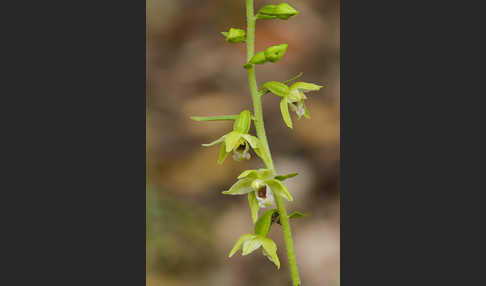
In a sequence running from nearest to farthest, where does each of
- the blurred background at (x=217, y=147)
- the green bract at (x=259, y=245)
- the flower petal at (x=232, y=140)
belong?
the flower petal at (x=232, y=140) < the green bract at (x=259, y=245) < the blurred background at (x=217, y=147)

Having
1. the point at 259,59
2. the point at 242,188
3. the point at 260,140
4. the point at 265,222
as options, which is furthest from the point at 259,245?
the point at 259,59

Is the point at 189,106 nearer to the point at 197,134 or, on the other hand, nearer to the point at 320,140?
the point at 197,134

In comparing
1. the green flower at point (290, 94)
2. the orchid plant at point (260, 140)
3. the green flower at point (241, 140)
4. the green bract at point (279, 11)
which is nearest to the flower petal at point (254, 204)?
the orchid plant at point (260, 140)

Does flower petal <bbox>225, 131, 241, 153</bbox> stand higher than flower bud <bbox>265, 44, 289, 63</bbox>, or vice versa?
flower bud <bbox>265, 44, 289, 63</bbox>

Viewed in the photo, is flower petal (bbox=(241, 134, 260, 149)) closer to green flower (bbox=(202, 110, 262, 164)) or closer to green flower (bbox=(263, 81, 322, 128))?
green flower (bbox=(202, 110, 262, 164))

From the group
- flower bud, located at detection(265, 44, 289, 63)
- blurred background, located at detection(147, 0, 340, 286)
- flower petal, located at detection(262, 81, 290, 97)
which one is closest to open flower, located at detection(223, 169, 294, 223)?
flower petal, located at detection(262, 81, 290, 97)

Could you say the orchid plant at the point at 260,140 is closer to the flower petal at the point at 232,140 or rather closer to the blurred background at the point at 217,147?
the flower petal at the point at 232,140

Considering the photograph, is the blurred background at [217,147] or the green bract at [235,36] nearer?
the green bract at [235,36]
